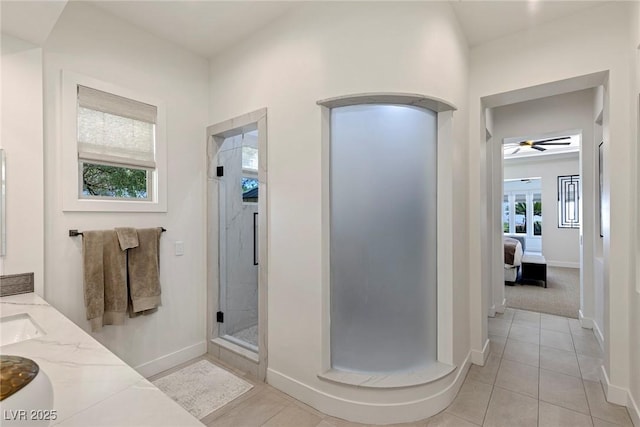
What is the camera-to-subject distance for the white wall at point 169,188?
2070 millimetres

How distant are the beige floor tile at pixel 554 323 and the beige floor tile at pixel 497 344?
73 cm

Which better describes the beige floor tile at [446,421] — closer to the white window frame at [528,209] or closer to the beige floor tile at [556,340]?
the beige floor tile at [556,340]

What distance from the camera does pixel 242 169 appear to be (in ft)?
10.6

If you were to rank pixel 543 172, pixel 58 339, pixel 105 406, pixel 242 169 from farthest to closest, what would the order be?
pixel 543 172
pixel 242 169
pixel 58 339
pixel 105 406

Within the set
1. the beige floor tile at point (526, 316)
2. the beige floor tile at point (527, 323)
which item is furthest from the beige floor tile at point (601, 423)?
the beige floor tile at point (526, 316)

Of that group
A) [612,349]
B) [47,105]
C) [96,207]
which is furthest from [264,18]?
[612,349]

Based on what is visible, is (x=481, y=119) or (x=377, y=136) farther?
(x=481, y=119)

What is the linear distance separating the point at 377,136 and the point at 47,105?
7.40 feet

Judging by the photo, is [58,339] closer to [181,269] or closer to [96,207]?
[96,207]

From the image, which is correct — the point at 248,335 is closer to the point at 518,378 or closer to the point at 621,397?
the point at 518,378

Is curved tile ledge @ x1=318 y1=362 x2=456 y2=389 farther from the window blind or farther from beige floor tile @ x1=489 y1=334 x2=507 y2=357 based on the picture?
the window blind

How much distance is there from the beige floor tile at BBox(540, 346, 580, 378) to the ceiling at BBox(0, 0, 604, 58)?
2.87m

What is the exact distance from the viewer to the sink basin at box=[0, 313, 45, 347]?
4.61ft

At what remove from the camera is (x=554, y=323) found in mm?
3674
